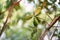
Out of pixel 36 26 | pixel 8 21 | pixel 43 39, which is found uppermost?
pixel 8 21

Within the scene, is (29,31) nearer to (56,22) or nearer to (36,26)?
(36,26)

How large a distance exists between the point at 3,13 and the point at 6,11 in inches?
1.0

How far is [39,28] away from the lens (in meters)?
1.18

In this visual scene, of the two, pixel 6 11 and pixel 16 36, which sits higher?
pixel 6 11

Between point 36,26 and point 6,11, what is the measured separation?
0.24m

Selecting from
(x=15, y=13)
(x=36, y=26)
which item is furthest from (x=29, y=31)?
(x=15, y=13)

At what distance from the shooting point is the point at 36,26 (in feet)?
3.89

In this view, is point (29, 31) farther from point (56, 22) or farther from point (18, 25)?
point (56, 22)

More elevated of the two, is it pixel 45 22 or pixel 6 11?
pixel 6 11

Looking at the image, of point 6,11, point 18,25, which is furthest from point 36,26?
point 6,11

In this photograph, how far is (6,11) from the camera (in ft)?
3.81

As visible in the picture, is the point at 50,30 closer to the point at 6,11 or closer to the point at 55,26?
the point at 55,26

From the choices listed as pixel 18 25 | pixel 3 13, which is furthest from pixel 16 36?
pixel 3 13

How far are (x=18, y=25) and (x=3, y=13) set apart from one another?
0.44 feet
